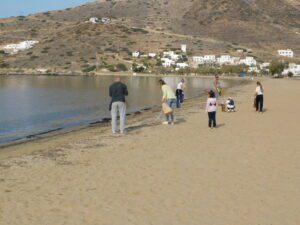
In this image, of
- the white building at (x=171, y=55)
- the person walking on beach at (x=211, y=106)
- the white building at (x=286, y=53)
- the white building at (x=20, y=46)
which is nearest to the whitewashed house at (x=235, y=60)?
the white building at (x=286, y=53)

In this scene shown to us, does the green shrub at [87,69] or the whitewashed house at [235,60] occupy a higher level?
the whitewashed house at [235,60]

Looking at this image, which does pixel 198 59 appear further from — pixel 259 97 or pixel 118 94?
pixel 118 94

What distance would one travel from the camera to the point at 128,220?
6605mm

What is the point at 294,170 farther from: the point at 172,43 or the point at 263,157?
the point at 172,43

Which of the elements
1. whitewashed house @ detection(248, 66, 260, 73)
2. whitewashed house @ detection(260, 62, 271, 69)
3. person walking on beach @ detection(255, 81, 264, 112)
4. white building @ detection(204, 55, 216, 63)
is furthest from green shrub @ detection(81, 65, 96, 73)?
person walking on beach @ detection(255, 81, 264, 112)

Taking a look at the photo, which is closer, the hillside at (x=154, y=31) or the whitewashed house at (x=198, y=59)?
the whitewashed house at (x=198, y=59)

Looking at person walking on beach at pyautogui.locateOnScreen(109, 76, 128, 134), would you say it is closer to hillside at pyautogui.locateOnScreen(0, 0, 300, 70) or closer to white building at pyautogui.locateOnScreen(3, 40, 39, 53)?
hillside at pyautogui.locateOnScreen(0, 0, 300, 70)

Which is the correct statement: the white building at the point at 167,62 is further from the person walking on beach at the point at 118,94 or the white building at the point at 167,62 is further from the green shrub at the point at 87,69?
the person walking on beach at the point at 118,94

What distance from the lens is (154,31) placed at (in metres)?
134

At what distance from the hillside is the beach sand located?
10349cm

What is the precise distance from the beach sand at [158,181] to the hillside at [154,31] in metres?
103

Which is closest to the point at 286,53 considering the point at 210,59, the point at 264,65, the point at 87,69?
the point at 264,65

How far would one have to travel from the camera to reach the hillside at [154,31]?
123m

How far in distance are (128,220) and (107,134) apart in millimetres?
8676
